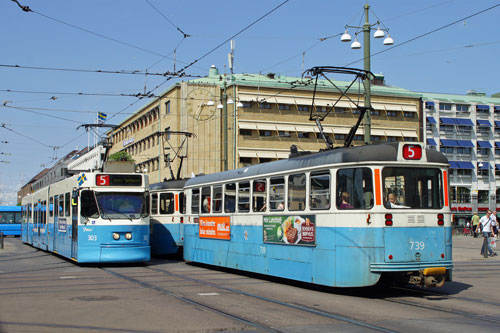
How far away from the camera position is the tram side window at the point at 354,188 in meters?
12.2

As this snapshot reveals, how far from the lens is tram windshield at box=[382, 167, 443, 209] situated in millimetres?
12250

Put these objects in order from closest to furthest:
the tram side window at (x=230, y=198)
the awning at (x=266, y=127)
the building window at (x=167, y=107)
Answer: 1. the tram side window at (x=230, y=198)
2. the awning at (x=266, y=127)
3. the building window at (x=167, y=107)

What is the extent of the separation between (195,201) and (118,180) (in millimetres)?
2440

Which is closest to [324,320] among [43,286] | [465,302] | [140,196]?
[465,302]

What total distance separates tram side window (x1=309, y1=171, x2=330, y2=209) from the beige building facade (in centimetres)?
4367

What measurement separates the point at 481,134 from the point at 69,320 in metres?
71.8

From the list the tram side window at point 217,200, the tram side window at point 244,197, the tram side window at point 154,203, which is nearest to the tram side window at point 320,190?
the tram side window at point 244,197

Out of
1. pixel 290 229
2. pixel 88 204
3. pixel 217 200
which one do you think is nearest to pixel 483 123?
pixel 217 200

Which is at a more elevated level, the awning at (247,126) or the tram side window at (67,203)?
the awning at (247,126)

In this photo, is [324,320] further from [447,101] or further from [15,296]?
[447,101]

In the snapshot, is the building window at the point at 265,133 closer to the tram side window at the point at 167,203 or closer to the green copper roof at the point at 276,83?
the green copper roof at the point at 276,83

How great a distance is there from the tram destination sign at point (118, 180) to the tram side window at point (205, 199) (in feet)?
6.77

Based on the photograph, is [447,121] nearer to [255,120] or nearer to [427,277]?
[255,120]

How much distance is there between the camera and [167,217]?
23.7 meters
